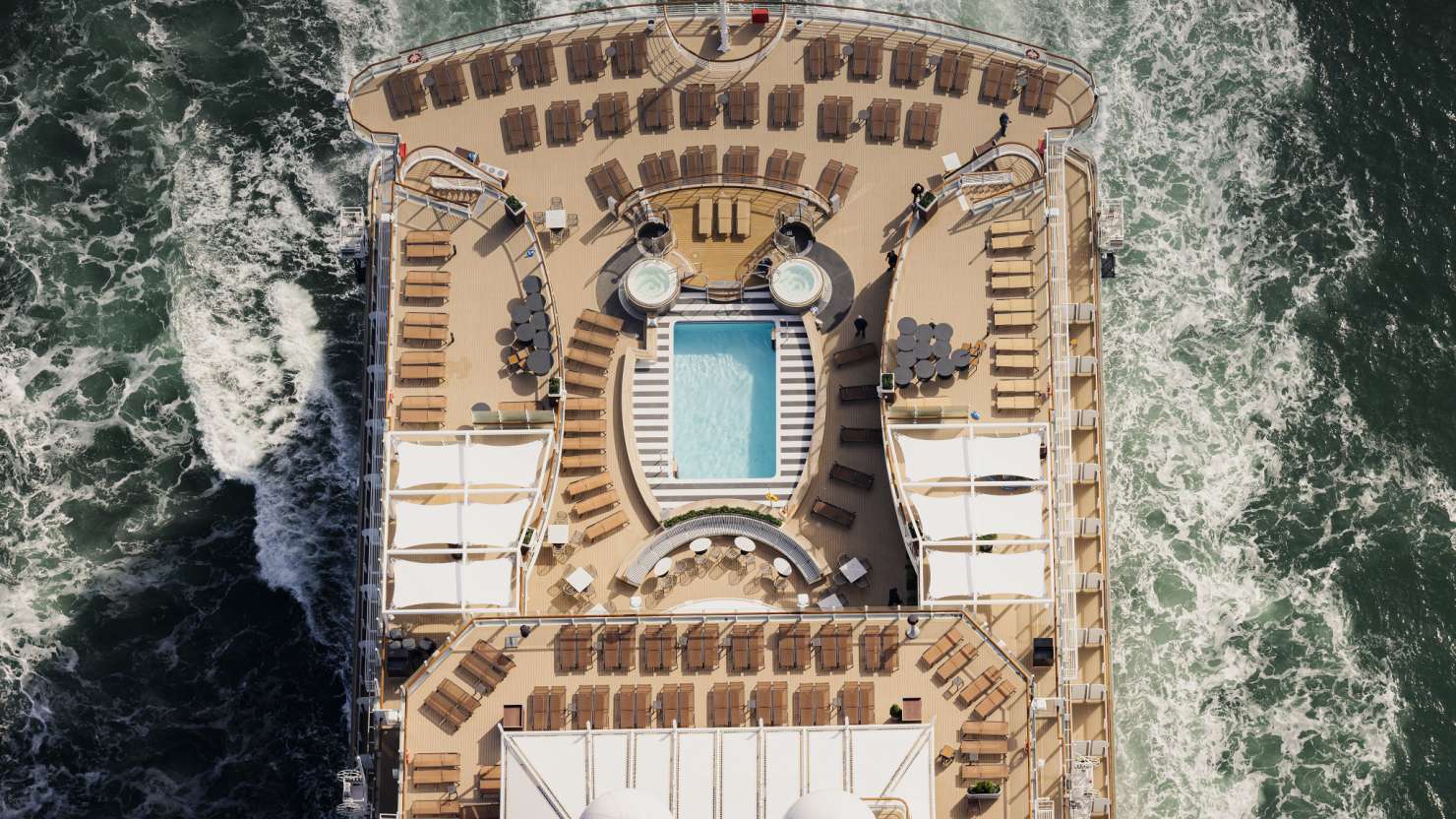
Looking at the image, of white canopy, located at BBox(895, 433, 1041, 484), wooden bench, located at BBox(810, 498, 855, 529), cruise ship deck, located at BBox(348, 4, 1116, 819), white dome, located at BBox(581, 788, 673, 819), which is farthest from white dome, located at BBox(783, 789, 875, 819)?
white canopy, located at BBox(895, 433, 1041, 484)

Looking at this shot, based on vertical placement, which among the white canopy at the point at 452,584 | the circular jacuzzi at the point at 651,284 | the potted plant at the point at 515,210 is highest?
the potted plant at the point at 515,210

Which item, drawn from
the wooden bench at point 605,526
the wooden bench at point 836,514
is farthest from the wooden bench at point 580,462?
the wooden bench at point 836,514

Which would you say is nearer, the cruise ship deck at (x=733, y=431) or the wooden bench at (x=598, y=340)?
the cruise ship deck at (x=733, y=431)

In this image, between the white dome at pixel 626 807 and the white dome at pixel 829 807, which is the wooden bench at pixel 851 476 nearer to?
the white dome at pixel 829 807

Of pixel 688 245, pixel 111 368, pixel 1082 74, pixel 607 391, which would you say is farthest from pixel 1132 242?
pixel 111 368

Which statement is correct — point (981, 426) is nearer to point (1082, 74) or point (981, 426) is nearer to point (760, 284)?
point (760, 284)

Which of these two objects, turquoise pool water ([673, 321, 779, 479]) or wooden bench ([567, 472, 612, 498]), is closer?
wooden bench ([567, 472, 612, 498])

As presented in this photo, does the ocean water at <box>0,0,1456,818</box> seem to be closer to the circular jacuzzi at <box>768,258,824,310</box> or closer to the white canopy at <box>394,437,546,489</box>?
the white canopy at <box>394,437,546,489</box>
